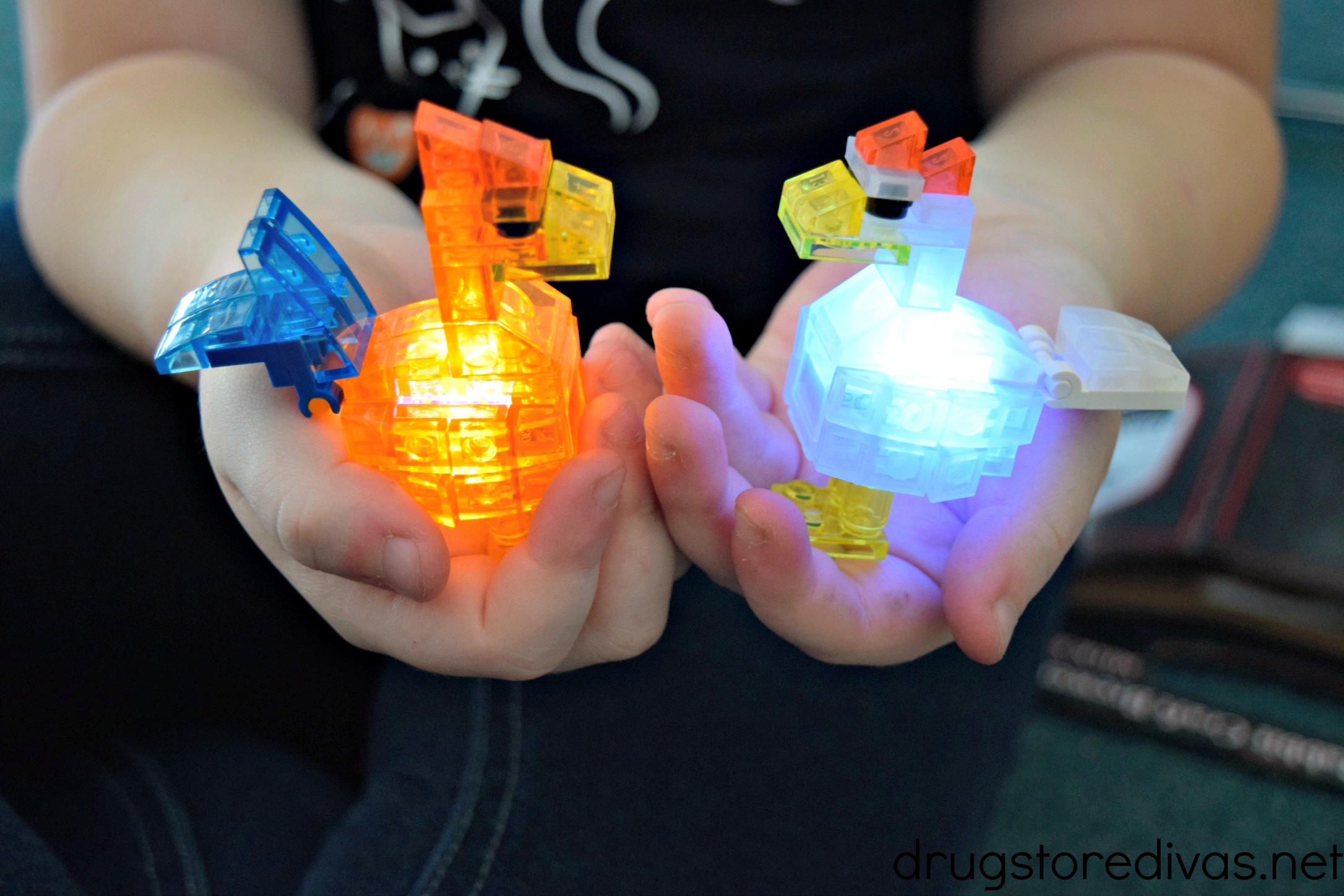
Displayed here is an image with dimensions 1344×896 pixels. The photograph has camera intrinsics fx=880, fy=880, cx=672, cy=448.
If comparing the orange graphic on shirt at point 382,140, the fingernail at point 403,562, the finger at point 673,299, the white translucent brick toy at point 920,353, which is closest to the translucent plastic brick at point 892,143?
the white translucent brick toy at point 920,353

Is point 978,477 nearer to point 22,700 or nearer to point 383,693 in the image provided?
point 383,693

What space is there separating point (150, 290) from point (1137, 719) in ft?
3.73

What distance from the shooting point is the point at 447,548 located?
49 cm

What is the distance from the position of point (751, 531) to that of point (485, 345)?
204 millimetres

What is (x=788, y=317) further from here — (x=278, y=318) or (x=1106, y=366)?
(x=278, y=318)

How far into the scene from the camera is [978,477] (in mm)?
578

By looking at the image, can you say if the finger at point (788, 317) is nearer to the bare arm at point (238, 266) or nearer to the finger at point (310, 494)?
the bare arm at point (238, 266)

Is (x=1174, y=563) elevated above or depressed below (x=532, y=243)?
below

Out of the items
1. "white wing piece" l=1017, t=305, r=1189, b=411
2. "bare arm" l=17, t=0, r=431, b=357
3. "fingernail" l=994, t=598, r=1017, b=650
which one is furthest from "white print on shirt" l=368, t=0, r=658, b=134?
"fingernail" l=994, t=598, r=1017, b=650

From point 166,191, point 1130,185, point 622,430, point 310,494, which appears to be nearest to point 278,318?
point 310,494

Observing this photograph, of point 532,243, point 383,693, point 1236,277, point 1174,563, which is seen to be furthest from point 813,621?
point 1174,563

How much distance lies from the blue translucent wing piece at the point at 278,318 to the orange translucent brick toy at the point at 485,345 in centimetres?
3

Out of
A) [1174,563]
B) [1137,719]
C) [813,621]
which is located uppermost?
[813,621]

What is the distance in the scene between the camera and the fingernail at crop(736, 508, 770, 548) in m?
0.47
